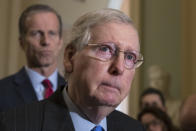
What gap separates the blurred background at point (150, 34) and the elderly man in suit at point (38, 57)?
0.74 m

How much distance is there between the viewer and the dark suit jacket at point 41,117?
1.74m

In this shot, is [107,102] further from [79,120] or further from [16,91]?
[16,91]

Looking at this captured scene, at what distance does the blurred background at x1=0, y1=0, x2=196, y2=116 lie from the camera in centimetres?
446

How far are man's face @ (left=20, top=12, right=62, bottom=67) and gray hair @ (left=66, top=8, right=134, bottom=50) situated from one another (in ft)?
2.63

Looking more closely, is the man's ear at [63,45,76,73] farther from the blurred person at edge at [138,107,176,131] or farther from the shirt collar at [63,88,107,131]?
the blurred person at edge at [138,107,176,131]

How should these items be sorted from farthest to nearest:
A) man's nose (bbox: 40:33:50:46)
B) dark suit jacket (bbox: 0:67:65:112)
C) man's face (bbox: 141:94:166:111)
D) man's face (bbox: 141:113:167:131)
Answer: man's face (bbox: 141:94:166:111)
man's face (bbox: 141:113:167:131)
man's nose (bbox: 40:33:50:46)
dark suit jacket (bbox: 0:67:65:112)

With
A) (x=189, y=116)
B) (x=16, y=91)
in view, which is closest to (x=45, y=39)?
(x=16, y=91)

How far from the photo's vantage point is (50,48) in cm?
268

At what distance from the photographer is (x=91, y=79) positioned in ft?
5.86

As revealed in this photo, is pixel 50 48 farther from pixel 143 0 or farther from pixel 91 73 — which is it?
pixel 143 0

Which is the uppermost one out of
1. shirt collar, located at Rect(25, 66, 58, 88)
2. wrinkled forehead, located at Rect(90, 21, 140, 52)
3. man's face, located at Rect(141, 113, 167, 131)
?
wrinkled forehead, located at Rect(90, 21, 140, 52)

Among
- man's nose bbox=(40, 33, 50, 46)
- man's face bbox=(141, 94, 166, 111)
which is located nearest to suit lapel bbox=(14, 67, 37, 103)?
man's nose bbox=(40, 33, 50, 46)

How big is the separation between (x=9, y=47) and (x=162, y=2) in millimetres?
3284

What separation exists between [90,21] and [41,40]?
0.91m
